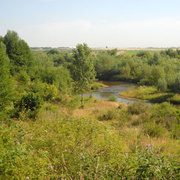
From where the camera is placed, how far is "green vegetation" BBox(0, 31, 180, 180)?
10.6 ft

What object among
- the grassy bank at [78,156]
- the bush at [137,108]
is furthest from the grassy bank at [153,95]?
the grassy bank at [78,156]

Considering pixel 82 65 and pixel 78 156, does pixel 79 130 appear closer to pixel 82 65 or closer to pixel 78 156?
pixel 78 156

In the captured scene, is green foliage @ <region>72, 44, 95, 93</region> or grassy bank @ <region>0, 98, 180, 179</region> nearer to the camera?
grassy bank @ <region>0, 98, 180, 179</region>

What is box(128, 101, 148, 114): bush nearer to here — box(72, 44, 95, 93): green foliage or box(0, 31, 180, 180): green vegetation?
box(0, 31, 180, 180): green vegetation

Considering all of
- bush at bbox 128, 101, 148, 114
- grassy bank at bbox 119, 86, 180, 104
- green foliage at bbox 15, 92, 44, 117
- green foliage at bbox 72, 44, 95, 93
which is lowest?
grassy bank at bbox 119, 86, 180, 104

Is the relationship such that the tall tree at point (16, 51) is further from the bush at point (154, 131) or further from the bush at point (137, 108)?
the bush at point (154, 131)

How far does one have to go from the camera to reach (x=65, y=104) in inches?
892

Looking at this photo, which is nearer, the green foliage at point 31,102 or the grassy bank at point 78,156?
the grassy bank at point 78,156

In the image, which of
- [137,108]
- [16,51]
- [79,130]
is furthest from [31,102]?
[16,51]

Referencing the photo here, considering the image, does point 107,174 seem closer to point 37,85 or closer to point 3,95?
point 3,95

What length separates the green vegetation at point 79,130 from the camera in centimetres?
322

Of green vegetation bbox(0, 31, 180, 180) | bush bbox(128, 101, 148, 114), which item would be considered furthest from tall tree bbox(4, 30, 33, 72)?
bush bbox(128, 101, 148, 114)

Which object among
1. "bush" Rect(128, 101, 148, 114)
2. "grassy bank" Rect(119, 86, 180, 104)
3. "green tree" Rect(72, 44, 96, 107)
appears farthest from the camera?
"grassy bank" Rect(119, 86, 180, 104)

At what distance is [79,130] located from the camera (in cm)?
510
